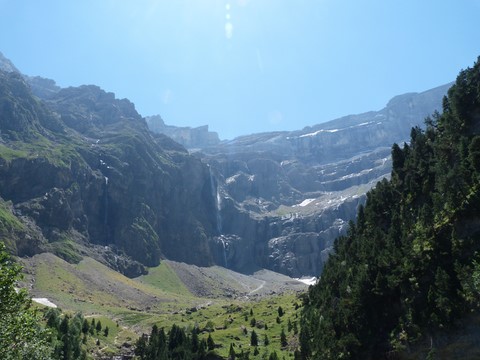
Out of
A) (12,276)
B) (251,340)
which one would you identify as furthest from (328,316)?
A: (12,276)

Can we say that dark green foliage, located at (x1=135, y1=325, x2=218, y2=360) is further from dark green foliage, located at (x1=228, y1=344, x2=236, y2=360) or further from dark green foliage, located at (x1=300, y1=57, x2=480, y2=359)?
dark green foliage, located at (x1=300, y1=57, x2=480, y2=359)

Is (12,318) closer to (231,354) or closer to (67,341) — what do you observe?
(231,354)

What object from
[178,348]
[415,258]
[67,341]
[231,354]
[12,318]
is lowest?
[231,354]

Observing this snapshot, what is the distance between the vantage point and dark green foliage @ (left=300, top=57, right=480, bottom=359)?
5091cm

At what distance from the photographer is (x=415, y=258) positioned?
188 feet

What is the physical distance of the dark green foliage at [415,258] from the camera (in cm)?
5091

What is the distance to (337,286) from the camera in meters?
78.4

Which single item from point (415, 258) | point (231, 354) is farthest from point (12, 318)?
point (231, 354)

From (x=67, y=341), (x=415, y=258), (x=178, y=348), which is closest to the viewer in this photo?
(x=415, y=258)

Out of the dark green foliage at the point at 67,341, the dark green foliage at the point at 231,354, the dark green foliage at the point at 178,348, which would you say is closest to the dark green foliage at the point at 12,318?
the dark green foliage at the point at 67,341

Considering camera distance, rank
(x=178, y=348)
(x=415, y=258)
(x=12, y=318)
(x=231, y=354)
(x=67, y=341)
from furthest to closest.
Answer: (x=67, y=341) → (x=178, y=348) → (x=231, y=354) → (x=415, y=258) → (x=12, y=318)

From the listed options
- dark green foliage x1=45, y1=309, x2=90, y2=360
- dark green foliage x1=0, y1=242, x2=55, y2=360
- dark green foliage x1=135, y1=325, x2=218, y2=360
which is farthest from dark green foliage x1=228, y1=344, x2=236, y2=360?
dark green foliage x1=0, y1=242, x2=55, y2=360

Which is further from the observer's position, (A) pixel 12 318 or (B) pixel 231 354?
(B) pixel 231 354

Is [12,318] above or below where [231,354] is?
above
